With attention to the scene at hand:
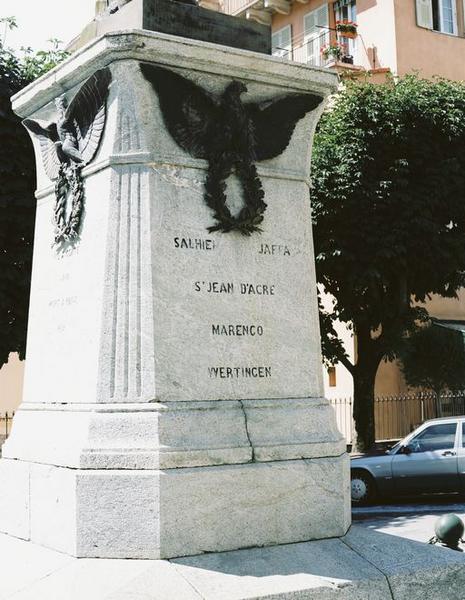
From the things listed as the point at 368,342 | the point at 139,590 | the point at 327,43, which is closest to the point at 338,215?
the point at 368,342

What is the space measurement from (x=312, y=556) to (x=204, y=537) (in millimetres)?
690

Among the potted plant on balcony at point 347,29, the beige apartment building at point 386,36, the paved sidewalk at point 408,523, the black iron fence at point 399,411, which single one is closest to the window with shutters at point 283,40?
the beige apartment building at point 386,36

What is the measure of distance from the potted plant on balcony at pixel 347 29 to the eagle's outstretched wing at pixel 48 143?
22056 mm

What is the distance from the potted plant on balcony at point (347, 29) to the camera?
26.9 metres

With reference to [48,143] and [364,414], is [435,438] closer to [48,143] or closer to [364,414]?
[364,414]

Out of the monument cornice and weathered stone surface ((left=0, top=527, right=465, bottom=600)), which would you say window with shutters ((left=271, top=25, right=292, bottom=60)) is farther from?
weathered stone surface ((left=0, top=527, right=465, bottom=600))

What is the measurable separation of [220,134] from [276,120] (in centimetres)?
54

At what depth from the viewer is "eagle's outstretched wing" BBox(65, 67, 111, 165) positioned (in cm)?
569

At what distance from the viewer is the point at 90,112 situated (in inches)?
Answer: 230

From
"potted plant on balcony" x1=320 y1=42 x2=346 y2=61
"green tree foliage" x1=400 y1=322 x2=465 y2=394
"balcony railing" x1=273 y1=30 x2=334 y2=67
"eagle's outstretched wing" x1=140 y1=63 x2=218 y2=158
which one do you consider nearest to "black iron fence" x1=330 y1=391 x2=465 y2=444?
"green tree foliage" x1=400 y1=322 x2=465 y2=394

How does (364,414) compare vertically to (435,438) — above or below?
above

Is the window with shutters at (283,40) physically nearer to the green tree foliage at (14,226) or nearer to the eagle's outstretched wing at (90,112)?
the green tree foliage at (14,226)

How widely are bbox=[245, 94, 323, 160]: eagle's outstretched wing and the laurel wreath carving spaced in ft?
4.08

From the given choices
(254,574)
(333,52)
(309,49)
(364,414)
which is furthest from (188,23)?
(309,49)
